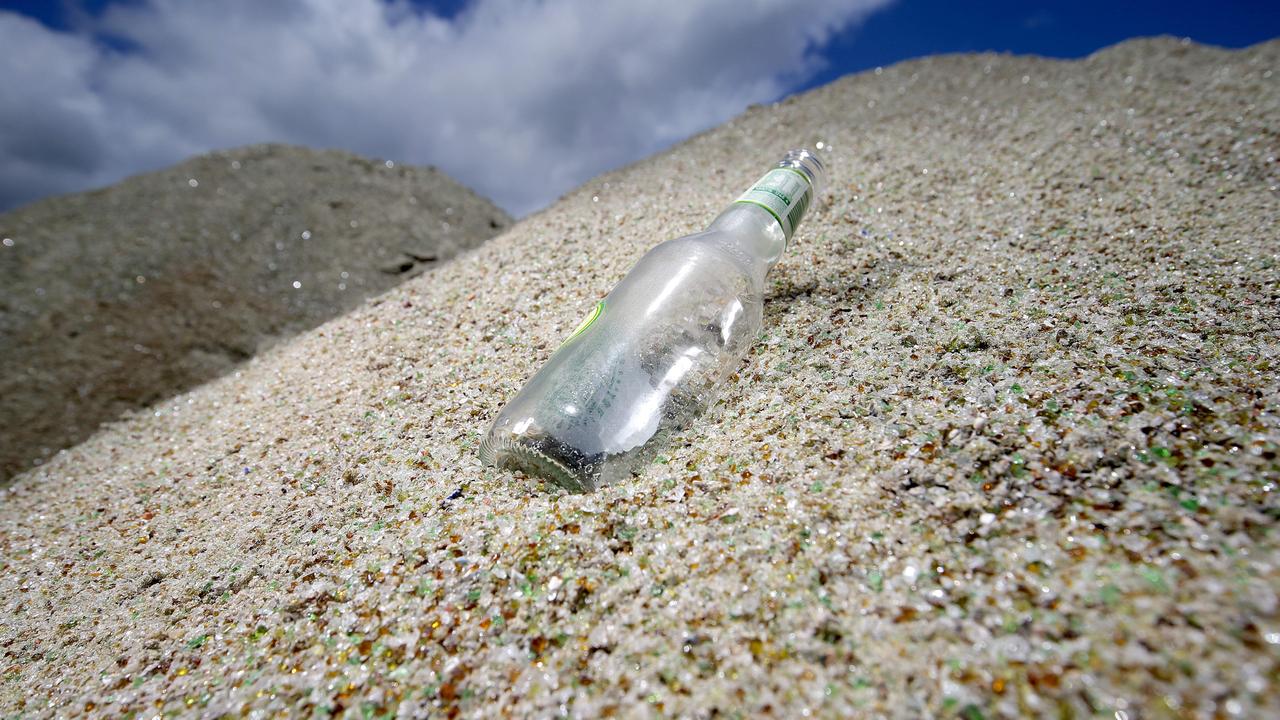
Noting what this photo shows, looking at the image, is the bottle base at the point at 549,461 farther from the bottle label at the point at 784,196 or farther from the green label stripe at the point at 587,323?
the bottle label at the point at 784,196

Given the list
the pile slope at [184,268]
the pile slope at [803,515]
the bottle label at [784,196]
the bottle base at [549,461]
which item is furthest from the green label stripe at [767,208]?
the pile slope at [184,268]

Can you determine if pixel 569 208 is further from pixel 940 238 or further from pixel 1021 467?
pixel 1021 467

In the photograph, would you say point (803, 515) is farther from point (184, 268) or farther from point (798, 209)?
point (184, 268)

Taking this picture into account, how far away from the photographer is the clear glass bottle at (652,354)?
45.8 inches

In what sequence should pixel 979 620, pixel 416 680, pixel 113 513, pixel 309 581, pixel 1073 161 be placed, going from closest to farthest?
pixel 979 620 → pixel 416 680 → pixel 309 581 → pixel 113 513 → pixel 1073 161

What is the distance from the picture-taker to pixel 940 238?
1.78 m

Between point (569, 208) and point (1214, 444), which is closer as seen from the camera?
point (1214, 444)

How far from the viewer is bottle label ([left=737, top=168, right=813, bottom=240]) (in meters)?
1.47

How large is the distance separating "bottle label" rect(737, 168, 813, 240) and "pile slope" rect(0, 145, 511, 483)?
391cm

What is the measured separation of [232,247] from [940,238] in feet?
19.2

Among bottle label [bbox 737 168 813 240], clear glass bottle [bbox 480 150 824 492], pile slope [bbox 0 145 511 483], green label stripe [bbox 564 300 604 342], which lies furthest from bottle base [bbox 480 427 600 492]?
pile slope [bbox 0 145 511 483]

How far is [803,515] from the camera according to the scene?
3.04ft

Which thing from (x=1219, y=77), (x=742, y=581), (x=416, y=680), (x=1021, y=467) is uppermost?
(x=1219, y=77)

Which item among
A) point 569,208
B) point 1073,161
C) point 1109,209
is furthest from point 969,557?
point 569,208
